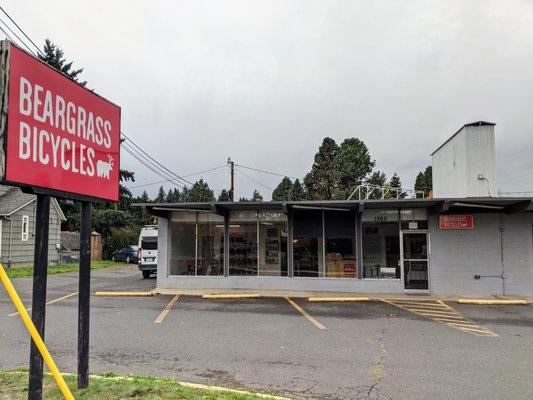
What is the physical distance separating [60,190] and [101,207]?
39289mm

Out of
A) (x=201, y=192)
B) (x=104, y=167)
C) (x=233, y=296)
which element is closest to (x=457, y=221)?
(x=233, y=296)

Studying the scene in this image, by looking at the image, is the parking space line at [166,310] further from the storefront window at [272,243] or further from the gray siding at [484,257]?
the gray siding at [484,257]

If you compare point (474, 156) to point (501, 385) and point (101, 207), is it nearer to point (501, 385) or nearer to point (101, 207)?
point (501, 385)

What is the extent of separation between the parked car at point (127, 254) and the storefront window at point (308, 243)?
2192 cm

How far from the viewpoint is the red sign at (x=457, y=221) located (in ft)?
51.9

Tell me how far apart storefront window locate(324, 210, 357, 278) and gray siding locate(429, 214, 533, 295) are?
2947 millimetres

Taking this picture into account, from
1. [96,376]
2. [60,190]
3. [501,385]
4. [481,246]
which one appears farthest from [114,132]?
[481,246]

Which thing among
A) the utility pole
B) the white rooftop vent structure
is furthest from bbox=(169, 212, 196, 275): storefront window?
the utility pole

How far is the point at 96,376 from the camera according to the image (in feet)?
19.2

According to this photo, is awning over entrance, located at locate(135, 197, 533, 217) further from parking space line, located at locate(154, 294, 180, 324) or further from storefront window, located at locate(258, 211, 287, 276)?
parking space line, located at locate(154, 294, 180, 324)

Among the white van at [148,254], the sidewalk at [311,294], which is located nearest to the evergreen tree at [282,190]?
the white van at [148,254]

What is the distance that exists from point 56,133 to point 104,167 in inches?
38.9

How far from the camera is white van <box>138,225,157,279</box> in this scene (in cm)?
2248

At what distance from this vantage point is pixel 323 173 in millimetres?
48344
